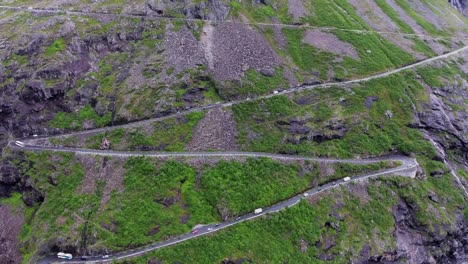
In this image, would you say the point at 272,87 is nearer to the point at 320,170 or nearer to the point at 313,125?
the point at 313,125

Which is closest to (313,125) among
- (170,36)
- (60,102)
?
(170,36)

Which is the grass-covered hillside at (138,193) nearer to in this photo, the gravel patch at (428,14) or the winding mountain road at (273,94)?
the winding mountain road at (273,94)

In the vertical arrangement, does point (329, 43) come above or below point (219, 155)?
above

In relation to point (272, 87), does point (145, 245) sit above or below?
below

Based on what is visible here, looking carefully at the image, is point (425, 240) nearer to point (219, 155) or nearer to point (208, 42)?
point (219, 155)

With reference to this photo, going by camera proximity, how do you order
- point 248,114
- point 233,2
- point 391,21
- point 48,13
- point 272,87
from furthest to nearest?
point 391,21
point 233,2
point 48,13
point 272,87
point 248,114

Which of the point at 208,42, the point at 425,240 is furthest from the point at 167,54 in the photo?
the point at 425,240
